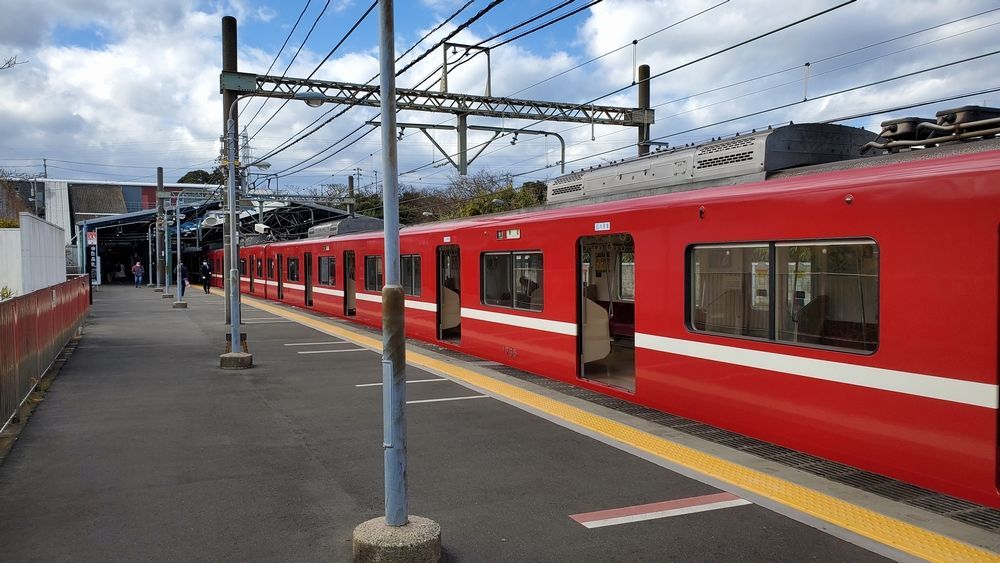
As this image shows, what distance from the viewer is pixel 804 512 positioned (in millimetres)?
4719

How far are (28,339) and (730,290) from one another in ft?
27.7

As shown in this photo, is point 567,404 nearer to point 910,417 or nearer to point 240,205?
point 910,417

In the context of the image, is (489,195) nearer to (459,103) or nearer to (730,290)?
(459,103)

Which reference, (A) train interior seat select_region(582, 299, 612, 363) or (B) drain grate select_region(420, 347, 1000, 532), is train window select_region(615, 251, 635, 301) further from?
(B) drain grate select_region(420, 347, 1000, 532)

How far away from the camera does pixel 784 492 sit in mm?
5074

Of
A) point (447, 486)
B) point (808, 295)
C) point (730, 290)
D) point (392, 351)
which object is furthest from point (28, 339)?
point (808, 295)

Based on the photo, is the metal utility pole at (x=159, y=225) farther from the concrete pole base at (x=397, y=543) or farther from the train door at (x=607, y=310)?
the concrete pole base at (x=397, y=543)

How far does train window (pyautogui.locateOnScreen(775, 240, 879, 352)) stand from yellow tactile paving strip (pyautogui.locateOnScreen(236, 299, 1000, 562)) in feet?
4.07

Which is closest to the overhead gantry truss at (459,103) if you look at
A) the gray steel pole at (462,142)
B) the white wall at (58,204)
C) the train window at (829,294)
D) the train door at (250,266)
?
the gray steel pole at (462,142)

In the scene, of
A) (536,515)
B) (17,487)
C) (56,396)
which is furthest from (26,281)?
(536,515)

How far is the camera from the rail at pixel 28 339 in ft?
23.4

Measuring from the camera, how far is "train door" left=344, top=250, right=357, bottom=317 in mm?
19891

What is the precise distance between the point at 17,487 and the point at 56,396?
407 cm

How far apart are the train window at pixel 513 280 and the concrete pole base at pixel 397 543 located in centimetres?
612
